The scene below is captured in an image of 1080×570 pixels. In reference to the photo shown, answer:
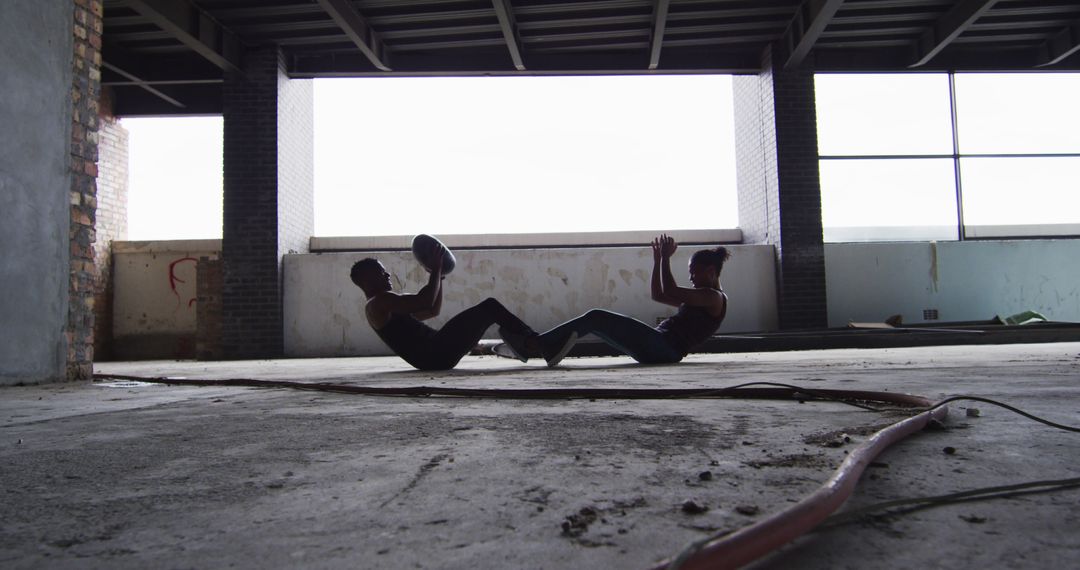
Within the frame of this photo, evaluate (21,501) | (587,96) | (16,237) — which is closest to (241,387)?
(16,237)

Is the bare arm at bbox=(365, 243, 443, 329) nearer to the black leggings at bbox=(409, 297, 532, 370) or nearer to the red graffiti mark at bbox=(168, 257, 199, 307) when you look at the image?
the black leggings at bbox=(409, 297, 532, 370)

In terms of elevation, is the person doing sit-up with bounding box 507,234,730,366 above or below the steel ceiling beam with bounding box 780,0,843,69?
below

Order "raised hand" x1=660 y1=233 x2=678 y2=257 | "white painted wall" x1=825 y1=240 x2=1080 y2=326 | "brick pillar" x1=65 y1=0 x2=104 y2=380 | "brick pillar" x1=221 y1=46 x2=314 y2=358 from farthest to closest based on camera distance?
"white painted wall" x1=825 y1=240 x2=1080 y2=326 < "brick pillar" x1=221 y1=46 x2=314 y2=358 < "raised hand" x1=660 y1=233 x2=678 y2=257 < "brick pillar" x1=65 y1=0 x2=104 y2=380

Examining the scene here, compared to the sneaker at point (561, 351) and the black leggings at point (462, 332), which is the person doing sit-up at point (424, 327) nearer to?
the black leggings at point (462, 332)

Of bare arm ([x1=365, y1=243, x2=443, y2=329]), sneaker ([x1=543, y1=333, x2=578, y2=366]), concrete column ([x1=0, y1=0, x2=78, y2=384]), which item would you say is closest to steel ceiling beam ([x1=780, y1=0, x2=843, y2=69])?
sneaker ([x1=543, y1=333, x2=578, y2=366])

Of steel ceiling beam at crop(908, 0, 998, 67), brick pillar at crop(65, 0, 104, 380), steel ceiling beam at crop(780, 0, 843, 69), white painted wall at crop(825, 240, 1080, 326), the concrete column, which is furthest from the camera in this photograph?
white painted wall at crop(825, 240, 1080, 326)

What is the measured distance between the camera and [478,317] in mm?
4770

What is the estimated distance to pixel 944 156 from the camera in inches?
366

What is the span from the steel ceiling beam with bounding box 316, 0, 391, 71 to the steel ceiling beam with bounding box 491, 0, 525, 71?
155 centimetres

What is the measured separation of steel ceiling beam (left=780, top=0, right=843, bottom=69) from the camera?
7.29 meters

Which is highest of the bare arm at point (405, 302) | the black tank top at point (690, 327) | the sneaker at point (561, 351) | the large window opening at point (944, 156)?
the large window opening at point (944, 156)

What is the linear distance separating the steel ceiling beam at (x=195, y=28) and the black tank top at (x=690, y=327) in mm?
5927

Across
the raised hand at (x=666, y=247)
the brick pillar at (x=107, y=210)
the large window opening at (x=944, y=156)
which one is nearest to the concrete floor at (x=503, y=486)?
the raised hand at (x=666, y=247)

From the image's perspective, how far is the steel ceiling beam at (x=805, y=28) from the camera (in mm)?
7294
